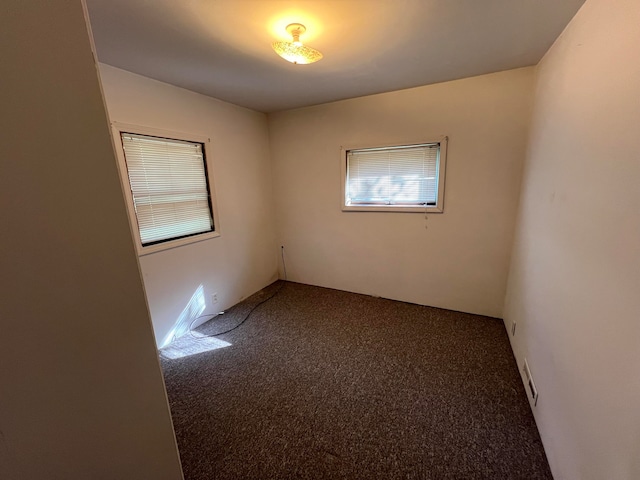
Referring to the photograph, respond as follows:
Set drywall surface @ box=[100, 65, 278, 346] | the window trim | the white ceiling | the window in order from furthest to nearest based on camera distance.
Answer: the window, drywall surface @ box=[100, 65, 278, 346], the window trim, the white ceiling

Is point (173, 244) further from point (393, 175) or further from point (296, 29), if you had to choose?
point (393, 175)

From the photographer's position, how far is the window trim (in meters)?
2.04

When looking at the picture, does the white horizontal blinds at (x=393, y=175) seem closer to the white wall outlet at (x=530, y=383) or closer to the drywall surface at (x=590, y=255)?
the drywall surface at (x=590, y=255)

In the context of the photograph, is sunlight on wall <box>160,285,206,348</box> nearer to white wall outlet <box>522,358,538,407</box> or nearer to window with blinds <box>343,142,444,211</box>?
window with blinds <box>343,142,444,211</box>

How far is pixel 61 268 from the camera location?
60 cm

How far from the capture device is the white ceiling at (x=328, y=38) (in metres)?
1.39

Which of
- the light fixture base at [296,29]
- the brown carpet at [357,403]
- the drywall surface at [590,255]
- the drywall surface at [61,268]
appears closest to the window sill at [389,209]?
the drywall surface at [590,255]

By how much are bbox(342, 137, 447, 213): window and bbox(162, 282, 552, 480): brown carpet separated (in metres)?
1.32

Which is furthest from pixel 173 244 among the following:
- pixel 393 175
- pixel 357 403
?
pixel 393 175

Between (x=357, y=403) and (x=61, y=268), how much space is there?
1.82 m

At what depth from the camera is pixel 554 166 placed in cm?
161

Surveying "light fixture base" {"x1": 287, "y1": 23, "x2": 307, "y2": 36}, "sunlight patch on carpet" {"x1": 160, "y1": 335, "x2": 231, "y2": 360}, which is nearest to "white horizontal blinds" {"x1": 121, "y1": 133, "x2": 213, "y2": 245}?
"sunlight patch on carpet" {"x1": 160, "y1": 335, "x2": 231, "y2": 360}

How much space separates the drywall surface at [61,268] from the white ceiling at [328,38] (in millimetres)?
1110

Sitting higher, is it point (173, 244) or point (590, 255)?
point (590, 255)
